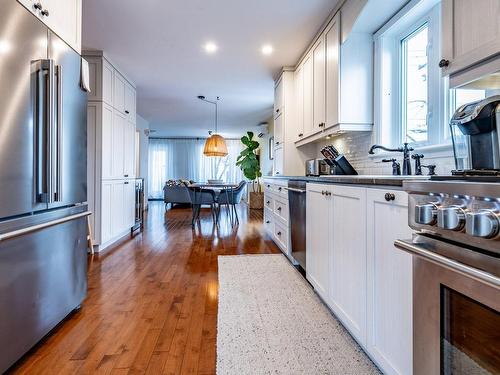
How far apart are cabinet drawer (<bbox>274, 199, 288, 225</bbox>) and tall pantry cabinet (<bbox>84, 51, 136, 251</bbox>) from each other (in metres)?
2.12

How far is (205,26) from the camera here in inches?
119

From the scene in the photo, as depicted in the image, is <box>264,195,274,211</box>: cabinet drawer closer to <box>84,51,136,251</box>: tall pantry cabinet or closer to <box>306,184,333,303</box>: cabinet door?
<box>306,184,333,303</box>: cabinet door

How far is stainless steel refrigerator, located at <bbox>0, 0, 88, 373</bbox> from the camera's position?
1278mm

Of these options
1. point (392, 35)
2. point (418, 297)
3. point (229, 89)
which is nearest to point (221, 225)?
point (229, 89)

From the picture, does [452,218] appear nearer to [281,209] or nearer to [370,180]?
[370,180]

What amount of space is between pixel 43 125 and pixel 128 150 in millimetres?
3298

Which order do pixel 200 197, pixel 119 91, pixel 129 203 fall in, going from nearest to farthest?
pixel 119 91 < pixel 129 203 < pixel 200 197

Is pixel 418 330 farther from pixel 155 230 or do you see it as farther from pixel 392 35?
pixel 155 230

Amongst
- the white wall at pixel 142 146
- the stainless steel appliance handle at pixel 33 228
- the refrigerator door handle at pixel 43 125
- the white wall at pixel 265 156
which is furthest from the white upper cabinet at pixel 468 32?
the white wall at pixel 142 146

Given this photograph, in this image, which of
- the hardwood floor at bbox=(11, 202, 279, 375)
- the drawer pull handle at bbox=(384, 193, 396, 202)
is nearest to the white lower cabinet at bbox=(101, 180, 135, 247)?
the hardwood floor at bbox=(11, 202, 279, 375)

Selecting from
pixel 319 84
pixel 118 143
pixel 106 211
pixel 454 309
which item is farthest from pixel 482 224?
pixel 118 143

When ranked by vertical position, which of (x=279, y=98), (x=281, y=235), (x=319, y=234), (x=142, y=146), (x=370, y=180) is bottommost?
(x=281, y=235)

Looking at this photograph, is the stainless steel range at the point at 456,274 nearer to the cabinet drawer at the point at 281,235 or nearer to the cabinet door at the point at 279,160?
the cabinet drawer at the point at 281,235

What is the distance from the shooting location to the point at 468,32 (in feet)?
3.99
